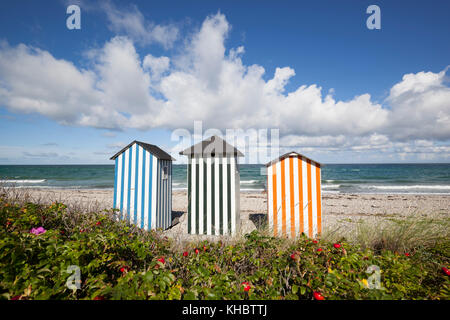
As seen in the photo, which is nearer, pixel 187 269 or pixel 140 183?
pixel 187 269

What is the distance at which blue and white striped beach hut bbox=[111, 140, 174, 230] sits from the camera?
6.12m

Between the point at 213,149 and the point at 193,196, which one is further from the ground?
the point at 213,149

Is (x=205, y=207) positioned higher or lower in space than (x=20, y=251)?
lower

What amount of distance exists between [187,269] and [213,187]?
3.62 meters

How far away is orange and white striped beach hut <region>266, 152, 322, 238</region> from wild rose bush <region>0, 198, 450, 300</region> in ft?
8.11

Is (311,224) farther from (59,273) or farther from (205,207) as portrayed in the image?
(59,273)

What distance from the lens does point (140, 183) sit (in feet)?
20.3

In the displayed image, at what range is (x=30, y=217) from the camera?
7.97 feet

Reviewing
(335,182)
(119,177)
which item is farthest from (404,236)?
(335,182)

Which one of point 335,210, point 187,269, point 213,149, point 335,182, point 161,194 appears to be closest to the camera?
point 187,269

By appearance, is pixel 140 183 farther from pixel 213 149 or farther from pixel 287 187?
pixel 287 187

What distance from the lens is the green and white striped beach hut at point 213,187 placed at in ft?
19.0
